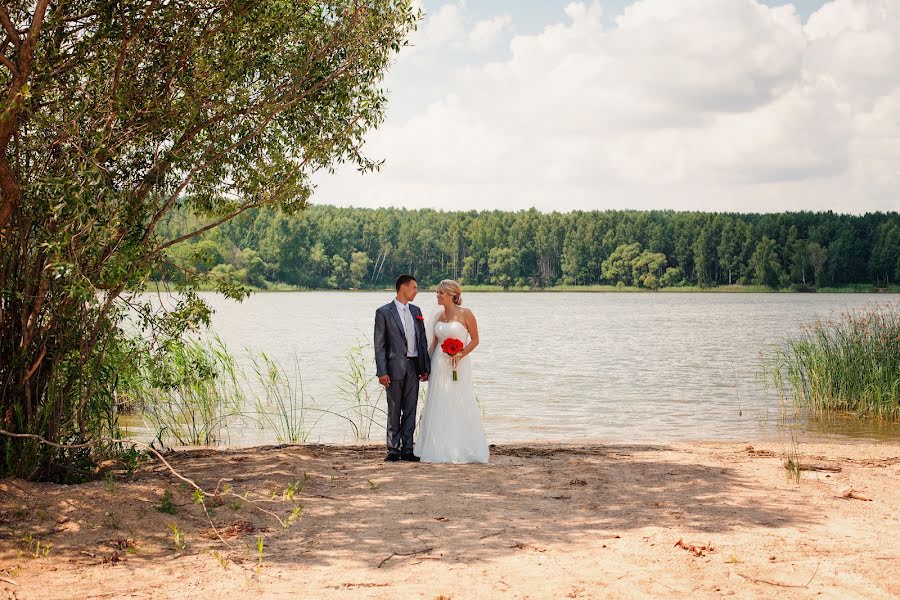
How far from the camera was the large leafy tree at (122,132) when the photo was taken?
752cm

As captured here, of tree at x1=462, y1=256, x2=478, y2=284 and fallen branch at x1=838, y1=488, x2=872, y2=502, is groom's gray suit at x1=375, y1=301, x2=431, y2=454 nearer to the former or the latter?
fallen branch at x1=838, y1=488, x2=872, y2=502

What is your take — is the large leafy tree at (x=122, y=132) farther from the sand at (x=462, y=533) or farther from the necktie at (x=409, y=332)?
the necktie at (x=409, y=332)

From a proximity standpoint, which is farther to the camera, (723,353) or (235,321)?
(235,321)

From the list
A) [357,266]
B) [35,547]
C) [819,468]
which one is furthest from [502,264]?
[35,547]

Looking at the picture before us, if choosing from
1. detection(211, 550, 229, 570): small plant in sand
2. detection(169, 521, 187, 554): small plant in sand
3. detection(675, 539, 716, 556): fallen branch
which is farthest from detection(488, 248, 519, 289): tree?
detection(211, 550, 229, 570): small plant in sand

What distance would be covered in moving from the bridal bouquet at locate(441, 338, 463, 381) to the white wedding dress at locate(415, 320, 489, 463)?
0.27 ft

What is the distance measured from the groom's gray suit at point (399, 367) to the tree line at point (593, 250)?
109 metres

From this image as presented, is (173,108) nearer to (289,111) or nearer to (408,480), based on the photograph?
(289,111)

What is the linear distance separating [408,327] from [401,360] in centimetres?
44

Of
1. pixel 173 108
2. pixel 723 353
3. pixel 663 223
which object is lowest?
pixel 723 353

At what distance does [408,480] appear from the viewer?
9.26m

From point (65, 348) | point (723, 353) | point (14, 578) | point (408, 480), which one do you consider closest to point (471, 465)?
point (408, 480)

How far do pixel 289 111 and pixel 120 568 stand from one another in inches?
224

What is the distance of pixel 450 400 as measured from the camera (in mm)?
10812
